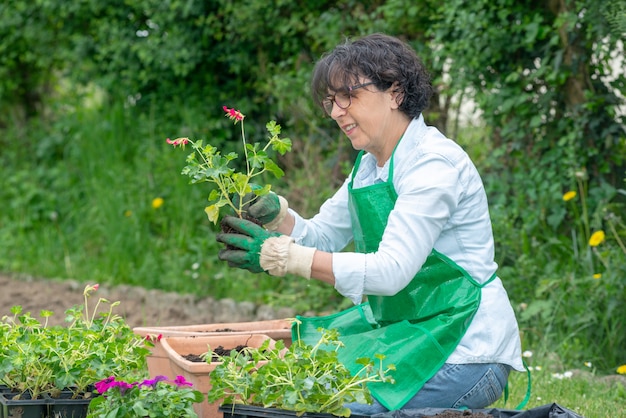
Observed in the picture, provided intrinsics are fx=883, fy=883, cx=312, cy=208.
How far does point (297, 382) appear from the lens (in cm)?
220

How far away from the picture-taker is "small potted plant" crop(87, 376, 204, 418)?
223 centimetres

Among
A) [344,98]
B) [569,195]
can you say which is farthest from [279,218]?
[569,195]

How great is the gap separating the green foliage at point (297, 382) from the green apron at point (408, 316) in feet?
0.49

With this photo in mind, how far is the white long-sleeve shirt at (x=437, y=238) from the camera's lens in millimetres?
Answer: 2381

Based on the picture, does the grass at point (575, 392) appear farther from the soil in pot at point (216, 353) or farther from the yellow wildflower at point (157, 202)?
the yellow wildflower at point (157, 202)

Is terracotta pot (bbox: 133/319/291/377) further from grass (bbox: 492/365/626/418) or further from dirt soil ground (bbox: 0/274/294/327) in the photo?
dirt soil ground (bbox: 0/274/294/327)

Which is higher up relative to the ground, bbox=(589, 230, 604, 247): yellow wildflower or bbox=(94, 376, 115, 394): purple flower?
bbox=(94, 376, 115, 394): purple flower

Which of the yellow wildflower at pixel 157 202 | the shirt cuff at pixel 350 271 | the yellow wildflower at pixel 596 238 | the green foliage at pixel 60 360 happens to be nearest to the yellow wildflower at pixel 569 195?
the yellow wildflower at pixel 596 238

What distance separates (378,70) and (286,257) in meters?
0.63

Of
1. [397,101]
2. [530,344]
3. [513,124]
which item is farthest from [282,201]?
[513,124]

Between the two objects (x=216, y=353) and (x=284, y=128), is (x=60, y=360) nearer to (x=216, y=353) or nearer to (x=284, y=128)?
(x=216, y=353)

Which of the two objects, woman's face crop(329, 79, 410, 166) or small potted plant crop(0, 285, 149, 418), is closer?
small potted plant crop(0, 285, 149, 418)

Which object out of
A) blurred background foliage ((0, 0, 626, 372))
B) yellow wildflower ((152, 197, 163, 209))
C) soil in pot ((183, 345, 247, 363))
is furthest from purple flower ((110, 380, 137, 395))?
yellow wildflower ((152, 197, 163, 209))

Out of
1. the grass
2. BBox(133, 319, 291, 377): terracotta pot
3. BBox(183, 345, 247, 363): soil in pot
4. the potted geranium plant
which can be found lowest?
the grass
